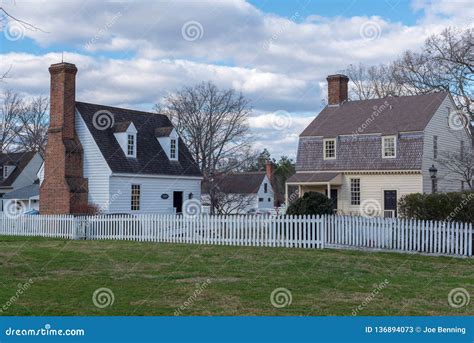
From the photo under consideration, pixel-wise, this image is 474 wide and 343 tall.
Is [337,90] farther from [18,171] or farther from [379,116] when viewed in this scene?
[18,171]

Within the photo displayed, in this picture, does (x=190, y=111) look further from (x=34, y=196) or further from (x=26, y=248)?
(x=26, y=248)

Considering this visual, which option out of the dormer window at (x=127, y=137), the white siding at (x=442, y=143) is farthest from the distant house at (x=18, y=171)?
the white siding at (x=442, y=143)

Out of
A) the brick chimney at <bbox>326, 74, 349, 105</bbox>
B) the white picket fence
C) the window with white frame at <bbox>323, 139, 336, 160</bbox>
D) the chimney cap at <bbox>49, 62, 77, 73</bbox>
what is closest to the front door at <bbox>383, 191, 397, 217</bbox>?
the window with white frame at <bbox>323, 139, 336, 160</bbox>

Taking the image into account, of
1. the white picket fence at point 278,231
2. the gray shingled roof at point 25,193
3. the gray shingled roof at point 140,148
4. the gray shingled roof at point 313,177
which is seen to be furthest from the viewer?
the gray shingled roof at point 25,193

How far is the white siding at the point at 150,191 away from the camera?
103 feet

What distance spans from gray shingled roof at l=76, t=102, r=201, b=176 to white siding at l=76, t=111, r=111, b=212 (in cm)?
26

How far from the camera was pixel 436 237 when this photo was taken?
18391 millimetres

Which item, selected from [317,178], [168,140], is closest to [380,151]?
[317,178]

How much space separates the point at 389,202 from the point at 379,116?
566 cm

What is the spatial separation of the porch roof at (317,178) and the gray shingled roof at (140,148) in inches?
243

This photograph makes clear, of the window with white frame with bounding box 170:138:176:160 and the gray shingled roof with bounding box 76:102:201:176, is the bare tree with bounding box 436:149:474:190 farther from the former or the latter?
the window with white frame with bounding box 170:138:176:160

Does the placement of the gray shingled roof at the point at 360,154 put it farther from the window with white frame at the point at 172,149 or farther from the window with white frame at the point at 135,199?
the window with white frame at the point at 135,199

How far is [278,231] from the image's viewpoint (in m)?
20.9

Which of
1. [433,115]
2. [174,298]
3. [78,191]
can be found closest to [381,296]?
[174,298]
